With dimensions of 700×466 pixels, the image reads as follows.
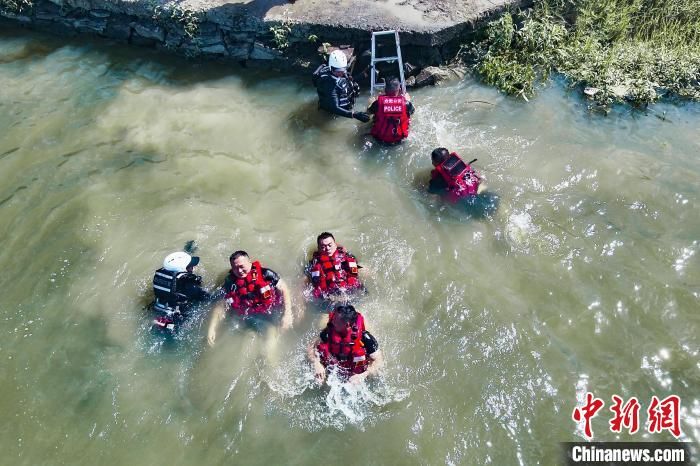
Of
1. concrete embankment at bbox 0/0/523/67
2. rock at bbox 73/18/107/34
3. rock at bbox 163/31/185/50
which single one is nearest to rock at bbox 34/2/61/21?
rock at bbox 73/18/107/34

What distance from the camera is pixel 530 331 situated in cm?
632

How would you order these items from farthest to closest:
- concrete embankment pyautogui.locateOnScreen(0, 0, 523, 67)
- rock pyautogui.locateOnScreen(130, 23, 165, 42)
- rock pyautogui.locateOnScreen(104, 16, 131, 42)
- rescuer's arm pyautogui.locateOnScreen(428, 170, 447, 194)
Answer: rock pyautogui.locateOnScreen(104, 16, 131, 42), rock pyautogui.locateOnScreen(130, 23, 165, 42), concrete embankment pyautogui.locateOnScreen(0, 0, 523, 67), rescuer's arm pyautogui.locateOnScreen(428, 170, 447, 194)

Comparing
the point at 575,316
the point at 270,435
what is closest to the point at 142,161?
the point at 270,435

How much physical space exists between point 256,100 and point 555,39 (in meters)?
6.35

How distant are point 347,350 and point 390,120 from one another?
171 inches

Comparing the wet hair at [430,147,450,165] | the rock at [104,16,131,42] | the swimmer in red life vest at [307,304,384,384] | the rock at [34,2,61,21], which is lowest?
the swimmer in red life vest at [307,304,384,384]

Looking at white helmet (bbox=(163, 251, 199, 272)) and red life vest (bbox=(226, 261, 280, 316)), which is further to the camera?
red life vest (bbox=(226, 261, 280, 316))

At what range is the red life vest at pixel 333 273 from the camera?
665 cm

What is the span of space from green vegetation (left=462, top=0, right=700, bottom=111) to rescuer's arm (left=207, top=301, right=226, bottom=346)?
687 cm

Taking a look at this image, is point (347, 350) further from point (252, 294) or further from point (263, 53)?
point (263, 53)

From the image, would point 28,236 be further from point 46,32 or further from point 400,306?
point 46,32

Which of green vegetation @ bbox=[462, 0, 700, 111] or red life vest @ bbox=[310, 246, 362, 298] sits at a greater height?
green vegetation @ bbox=[462, 0, 700, 111]

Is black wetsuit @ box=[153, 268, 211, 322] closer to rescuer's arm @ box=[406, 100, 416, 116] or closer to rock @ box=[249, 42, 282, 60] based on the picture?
rescuer's arm @ box=[406, 100, 416, 116]

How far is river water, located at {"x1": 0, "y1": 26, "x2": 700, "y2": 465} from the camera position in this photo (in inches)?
224
